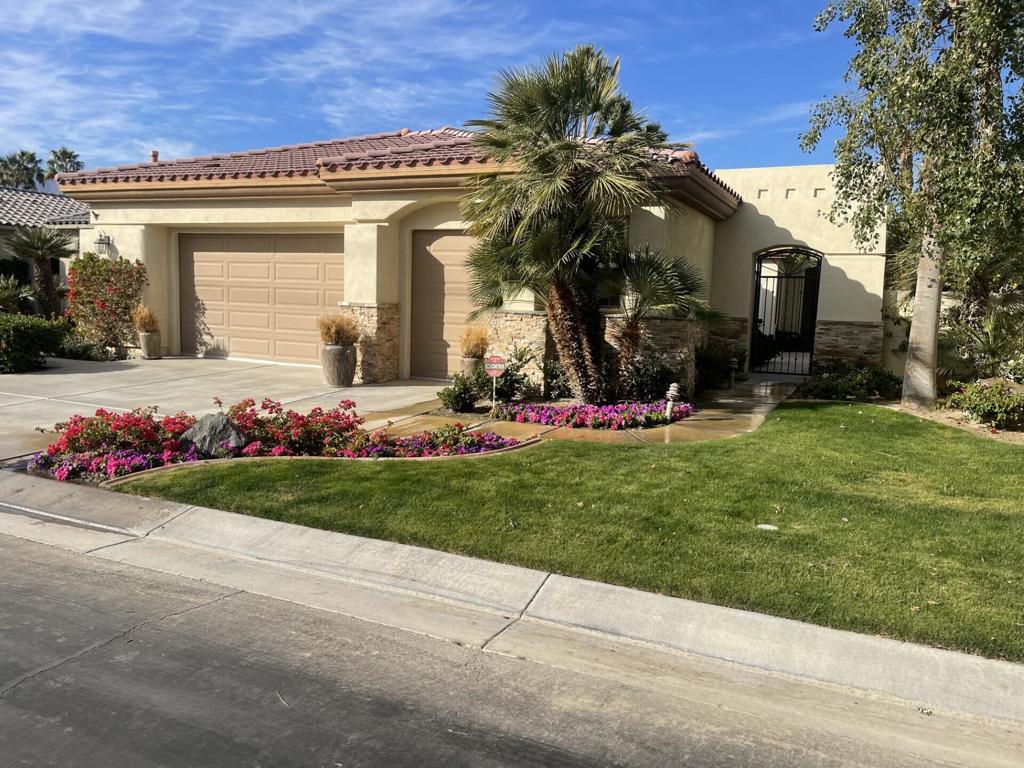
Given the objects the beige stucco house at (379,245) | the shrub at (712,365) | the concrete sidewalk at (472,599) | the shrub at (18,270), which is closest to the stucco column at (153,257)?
the beige stucco house at (379,245)

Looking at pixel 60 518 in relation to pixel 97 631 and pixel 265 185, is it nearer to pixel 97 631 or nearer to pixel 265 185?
pixel 97 631

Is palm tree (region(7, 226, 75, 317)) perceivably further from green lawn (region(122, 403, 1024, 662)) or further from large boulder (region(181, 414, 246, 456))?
green lawn (region(122, 403, 1024, 662))

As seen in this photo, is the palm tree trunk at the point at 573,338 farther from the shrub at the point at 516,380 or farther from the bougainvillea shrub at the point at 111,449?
the bougainvillea shrub at the point at 111,449

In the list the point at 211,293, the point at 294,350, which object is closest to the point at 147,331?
the point at 211,293

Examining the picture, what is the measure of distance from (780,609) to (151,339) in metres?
15.5

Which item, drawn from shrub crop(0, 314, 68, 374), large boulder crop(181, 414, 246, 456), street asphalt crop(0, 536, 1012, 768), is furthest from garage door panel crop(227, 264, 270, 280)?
street asphalt crop(0, 536, 1012, 768)

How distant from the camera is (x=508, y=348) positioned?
1262 centimetres

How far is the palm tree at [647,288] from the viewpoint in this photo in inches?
406

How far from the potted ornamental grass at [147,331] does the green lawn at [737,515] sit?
10.4 metres

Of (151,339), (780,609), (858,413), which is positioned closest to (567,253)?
(858,413)

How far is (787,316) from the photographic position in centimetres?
2222

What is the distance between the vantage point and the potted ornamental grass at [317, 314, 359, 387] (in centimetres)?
1323

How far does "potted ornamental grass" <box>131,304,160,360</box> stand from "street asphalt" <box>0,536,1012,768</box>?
42.7ft

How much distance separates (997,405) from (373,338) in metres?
9.85
